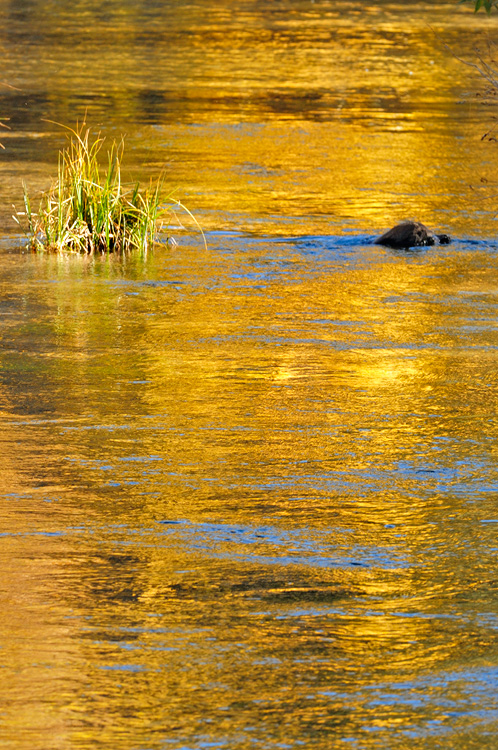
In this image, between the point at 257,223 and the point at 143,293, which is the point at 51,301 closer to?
the point at 143,293

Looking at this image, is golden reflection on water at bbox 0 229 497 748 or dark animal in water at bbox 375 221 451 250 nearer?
golden reflection on water at bbox 0 229 497 748

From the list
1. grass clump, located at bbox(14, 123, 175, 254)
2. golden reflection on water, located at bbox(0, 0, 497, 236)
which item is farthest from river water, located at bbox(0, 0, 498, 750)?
grass clump, located at bbox(14, 123, 175, 254)

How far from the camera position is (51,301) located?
10.7 meters

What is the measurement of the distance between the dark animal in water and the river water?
0.19m

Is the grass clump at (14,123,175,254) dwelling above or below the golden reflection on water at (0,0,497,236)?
above

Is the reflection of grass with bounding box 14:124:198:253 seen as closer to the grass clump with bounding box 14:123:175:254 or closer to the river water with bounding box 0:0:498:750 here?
the grass clump with bounding box 14:123:175:254

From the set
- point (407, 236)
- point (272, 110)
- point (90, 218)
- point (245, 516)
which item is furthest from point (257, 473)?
point (272, 110)

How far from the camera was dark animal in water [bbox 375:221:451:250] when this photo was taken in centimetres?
1304

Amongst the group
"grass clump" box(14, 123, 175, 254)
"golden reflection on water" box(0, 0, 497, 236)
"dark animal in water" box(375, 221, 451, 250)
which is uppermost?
"grass clump" box(14, 123, 175, 254)

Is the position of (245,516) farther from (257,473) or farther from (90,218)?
(90,218)

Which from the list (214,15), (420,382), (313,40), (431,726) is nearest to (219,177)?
(420,382)

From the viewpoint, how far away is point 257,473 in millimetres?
6559

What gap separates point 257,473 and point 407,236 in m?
6.88

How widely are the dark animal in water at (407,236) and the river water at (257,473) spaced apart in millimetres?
185
